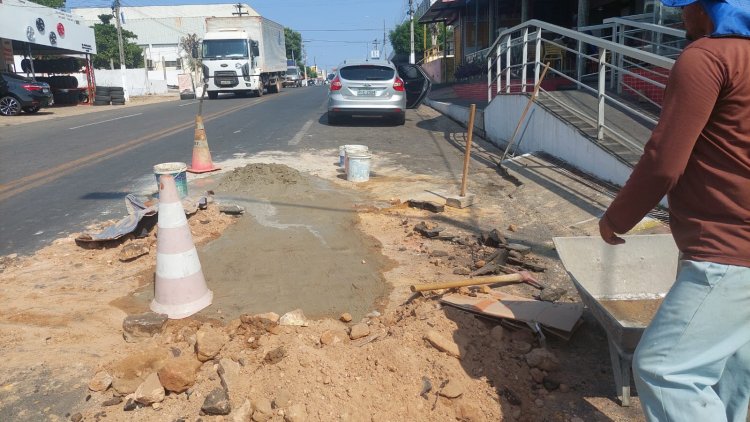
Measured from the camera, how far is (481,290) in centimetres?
404

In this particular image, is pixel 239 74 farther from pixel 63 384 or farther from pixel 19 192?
pixel 63 384

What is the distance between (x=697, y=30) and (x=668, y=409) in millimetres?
1255

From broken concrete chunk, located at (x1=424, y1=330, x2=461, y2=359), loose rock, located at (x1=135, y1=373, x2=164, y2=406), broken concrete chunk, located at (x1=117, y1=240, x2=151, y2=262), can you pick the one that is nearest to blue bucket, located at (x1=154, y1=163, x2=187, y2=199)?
broken concrete chunk, located at (x1=117, y1=240, x2=151, y2=262)

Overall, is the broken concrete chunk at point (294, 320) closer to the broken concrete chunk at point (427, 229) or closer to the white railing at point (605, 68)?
the broken concrete chunk at point (427, 229)

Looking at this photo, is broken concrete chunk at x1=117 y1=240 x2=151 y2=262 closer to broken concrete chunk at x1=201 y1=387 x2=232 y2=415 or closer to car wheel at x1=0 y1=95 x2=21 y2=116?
broken concrete chunk at x1=201 y1=387 x2=232 y2=415

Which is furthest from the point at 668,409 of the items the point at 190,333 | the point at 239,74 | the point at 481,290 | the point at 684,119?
the point at 239,74

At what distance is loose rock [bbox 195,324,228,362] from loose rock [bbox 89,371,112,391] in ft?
1.55

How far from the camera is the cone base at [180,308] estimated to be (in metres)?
3.85

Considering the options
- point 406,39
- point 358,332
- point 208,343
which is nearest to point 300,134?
point 358,332

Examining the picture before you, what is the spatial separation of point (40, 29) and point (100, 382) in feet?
102

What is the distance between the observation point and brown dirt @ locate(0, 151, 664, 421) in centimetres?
286

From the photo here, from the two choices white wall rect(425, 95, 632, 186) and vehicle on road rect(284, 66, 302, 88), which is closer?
white wall rect(425, 95, 632, 186)

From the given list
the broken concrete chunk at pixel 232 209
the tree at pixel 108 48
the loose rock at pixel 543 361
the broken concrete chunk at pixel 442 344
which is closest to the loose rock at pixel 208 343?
the broken concrete chunk at pixel 442 344

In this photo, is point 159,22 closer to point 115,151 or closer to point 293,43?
point 293,43
